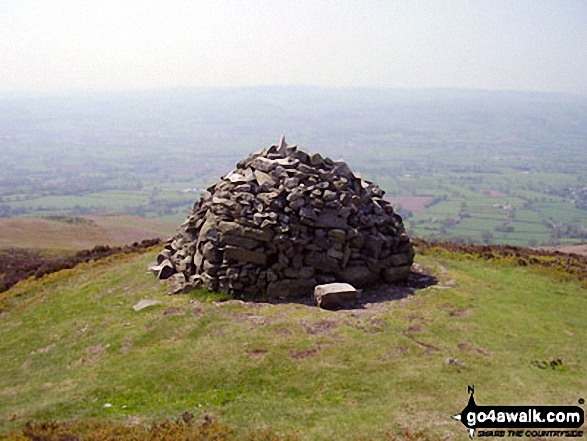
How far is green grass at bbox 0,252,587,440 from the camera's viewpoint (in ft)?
57.9

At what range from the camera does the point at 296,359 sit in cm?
2109

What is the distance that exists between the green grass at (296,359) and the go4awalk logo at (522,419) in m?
0.49

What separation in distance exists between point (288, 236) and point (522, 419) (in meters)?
15.8

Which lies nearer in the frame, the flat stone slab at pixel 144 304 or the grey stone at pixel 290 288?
the flat stone slab at pixel 144 304

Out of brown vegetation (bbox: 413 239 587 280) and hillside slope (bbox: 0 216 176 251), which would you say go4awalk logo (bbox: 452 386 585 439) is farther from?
hillside slope (bbox: 0 216 176 251)

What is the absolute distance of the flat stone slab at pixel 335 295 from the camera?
2705 centimetres

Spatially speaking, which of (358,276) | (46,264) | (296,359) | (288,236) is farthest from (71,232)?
(296,359)

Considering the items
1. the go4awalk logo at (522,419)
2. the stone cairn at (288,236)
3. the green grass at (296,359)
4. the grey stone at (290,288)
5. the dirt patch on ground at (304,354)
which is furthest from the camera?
the stone cairn at (288,236)

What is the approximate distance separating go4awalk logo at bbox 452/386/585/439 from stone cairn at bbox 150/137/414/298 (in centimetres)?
1368

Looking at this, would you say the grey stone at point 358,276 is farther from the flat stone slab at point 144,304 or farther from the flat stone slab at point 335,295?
the flat stone slab at point 144,304

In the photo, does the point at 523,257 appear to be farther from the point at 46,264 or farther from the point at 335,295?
the point at 46,264

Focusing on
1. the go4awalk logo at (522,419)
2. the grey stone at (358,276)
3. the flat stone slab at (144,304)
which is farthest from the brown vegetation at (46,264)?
the go4awalk logo at (522,419)

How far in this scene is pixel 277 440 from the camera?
15.6m

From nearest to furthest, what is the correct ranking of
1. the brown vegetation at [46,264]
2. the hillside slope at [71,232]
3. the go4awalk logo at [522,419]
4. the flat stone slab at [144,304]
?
the go4awalk logo at [522,419] → the flat stone slab at [144,304] → the brown vegetation at [46,264] → the hillside slope at [71,232]
